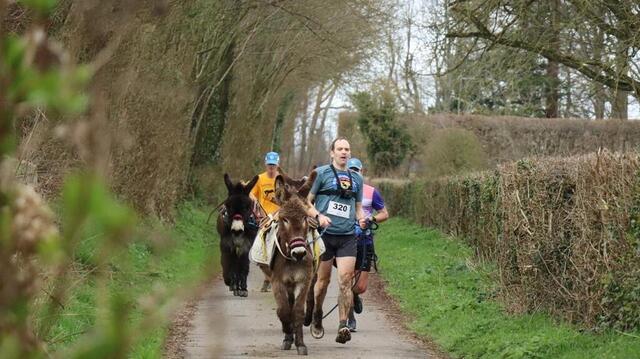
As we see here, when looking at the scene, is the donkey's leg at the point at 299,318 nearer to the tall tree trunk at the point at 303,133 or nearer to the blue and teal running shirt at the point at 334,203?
the blue and teal running shirt at the point at 334,203

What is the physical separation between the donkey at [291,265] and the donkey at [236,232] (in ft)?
14.0

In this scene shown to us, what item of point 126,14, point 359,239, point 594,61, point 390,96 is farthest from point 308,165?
point 126,14

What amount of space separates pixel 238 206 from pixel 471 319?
4.11 metres

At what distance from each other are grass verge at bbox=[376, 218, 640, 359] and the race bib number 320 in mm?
1785

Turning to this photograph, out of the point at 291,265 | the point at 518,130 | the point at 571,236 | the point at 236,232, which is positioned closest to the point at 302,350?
the point at 291,265

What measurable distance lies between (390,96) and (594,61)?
30.7 meters

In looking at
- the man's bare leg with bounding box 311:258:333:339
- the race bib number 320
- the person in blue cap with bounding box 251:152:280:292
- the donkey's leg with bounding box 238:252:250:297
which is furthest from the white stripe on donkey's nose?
the race bib number 320

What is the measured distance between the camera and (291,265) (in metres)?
10.8

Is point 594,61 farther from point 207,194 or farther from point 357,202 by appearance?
point 207,194

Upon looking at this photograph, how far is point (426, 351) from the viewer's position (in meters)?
11.5

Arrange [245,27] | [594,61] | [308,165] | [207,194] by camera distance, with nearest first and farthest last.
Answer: [594,61], [245,27], [207,194], [308,165]

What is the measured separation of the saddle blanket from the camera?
35.9 feet

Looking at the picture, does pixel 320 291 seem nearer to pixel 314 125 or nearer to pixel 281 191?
pixel 281 191

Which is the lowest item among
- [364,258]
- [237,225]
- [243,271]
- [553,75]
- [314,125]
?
[243,271]
